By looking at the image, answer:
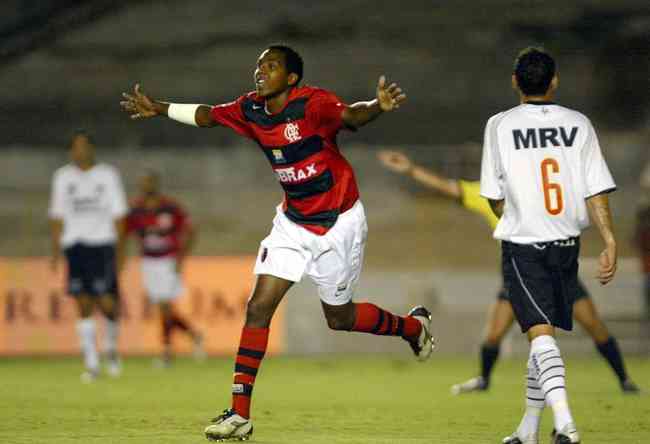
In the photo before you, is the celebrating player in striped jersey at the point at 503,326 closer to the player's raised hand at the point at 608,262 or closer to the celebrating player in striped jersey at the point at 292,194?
the celebrating player in striped jersey at the point at 292,194

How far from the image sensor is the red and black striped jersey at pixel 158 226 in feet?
52.3

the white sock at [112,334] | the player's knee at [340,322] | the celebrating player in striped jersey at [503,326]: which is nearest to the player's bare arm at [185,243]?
the white sock at [112,334]

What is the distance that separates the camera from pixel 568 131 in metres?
7.03

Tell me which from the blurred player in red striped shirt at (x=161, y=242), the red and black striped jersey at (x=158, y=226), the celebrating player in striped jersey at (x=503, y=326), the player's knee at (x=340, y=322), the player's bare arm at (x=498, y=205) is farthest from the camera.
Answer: the red and black striped jersey at (x=158, y=226)

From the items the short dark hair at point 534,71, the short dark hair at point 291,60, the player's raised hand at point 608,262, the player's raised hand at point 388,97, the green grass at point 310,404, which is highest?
the short dark hair at point 291,60

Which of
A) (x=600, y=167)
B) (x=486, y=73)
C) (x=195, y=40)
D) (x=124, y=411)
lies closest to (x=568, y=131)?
(x=600, y=167)

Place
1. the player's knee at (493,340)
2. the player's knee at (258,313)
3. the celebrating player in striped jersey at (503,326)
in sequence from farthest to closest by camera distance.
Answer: the player's knee at (493,340), the celebrating player in striped jersey at (503,326), the player's knee at (258,313)

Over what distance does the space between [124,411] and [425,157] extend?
8669mm

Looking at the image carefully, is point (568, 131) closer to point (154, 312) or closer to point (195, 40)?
point (154, 312)

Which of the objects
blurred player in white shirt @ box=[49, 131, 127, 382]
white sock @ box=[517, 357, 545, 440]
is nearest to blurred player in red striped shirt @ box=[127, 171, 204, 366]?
blurred player in white shirt @ box=[49, 131, 127, 382]

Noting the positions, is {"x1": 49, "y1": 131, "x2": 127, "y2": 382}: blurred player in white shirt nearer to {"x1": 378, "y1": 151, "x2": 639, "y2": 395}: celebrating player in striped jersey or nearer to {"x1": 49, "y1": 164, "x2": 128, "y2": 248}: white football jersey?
{"x1": 49, "y1": 164, "x2": 128, "y2": 248}: white football jersey

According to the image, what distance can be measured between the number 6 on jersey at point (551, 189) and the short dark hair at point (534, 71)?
0.38 meters

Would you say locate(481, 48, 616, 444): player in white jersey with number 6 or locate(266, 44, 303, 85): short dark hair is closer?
locate(481, 48, 616, 444): player in white jersey with number 6

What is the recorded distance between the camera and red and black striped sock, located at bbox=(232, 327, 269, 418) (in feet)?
24.9
